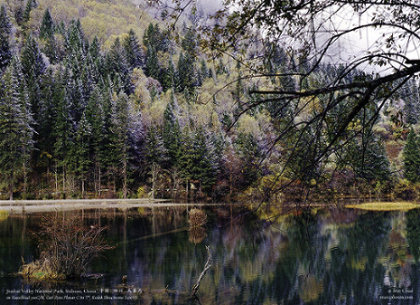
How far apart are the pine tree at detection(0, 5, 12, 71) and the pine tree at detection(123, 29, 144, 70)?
25.6m

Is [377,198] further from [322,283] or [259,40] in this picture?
[259,40]

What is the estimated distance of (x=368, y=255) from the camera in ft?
55.6

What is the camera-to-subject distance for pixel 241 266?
14.6 meters

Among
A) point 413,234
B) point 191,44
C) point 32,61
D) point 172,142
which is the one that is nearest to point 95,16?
point 32,61

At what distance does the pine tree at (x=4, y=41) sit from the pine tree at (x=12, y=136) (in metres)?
24.9

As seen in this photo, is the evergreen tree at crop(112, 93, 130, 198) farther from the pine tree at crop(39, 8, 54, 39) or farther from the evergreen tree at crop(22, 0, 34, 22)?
the evergreen tree at crop(22, 0, 34, 22)

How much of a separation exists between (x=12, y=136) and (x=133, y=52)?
2091 inches

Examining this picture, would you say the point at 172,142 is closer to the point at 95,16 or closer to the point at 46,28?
the point at 46,28

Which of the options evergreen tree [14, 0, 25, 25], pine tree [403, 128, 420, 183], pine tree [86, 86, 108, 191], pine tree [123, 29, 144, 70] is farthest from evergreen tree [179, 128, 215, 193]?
evergreen tree [14, 0, 25, 25]

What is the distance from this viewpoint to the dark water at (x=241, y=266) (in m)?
11.1

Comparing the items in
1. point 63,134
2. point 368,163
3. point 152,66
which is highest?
point 152,66

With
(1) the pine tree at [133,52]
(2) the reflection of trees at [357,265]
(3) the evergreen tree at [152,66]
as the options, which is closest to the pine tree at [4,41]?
(1) the pine tree at [133,52]

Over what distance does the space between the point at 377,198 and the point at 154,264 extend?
3607 centimetres

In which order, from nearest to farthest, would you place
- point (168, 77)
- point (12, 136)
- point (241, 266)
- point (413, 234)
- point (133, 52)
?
point (241, 266)
point (413, 234)
point (12, 136)
point (168, 77)
point (133, 52)
